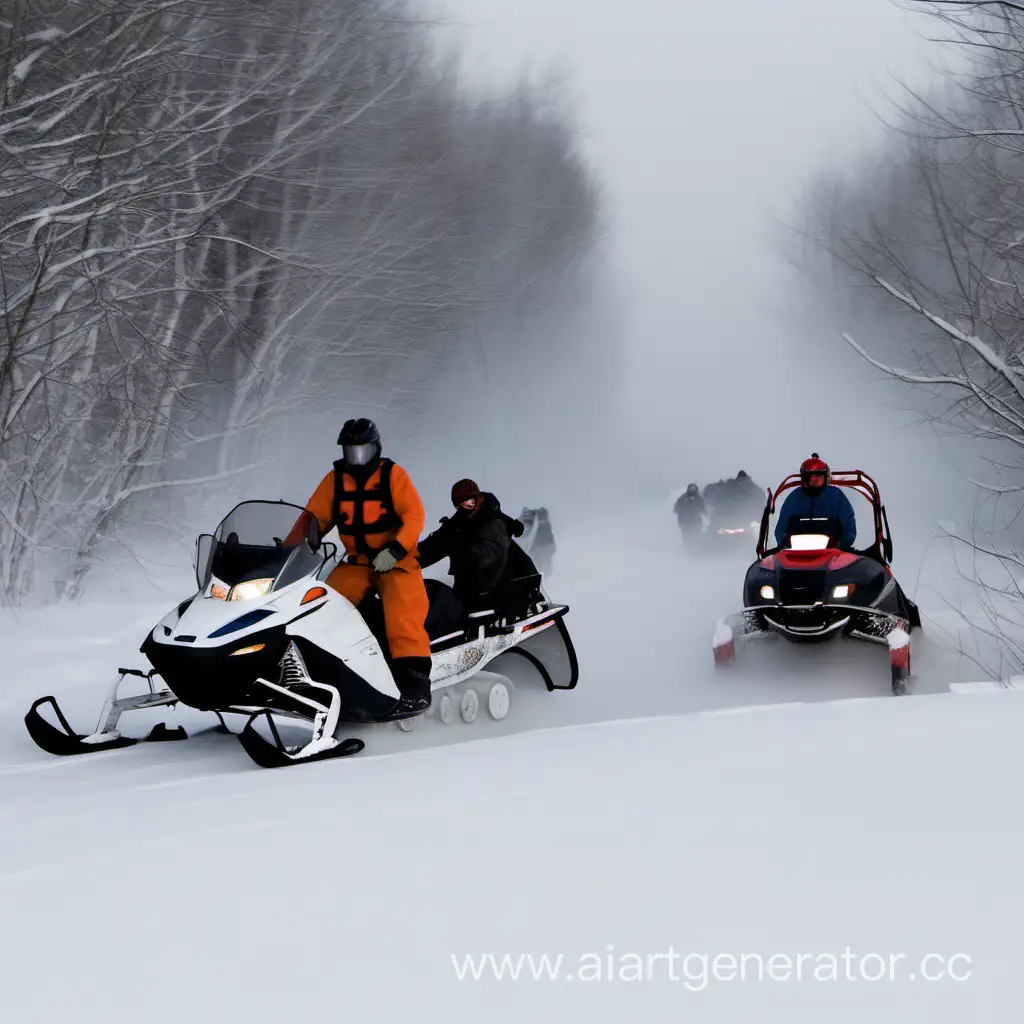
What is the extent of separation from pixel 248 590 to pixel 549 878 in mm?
2562

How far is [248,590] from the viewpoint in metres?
5.11

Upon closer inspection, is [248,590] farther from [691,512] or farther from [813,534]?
[691,512]

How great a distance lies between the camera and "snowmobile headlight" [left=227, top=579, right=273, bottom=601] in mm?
5094

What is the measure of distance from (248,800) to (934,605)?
8.96 m

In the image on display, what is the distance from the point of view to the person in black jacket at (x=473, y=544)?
6762 millimetres

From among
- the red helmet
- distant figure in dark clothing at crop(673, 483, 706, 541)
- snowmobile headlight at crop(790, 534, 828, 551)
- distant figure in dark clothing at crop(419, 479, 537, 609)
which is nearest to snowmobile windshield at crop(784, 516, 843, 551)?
snowmobile headlight at crop(790, 534, 828, 551)

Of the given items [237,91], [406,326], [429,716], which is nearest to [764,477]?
[406,326]

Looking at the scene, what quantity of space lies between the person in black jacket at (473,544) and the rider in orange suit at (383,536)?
0.77 metres

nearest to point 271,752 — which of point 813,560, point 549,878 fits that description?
point 549,878

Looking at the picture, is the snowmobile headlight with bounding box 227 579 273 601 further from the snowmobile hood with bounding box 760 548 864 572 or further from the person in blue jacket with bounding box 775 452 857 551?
the person in blue jacket with bounding box 775 452 857 551

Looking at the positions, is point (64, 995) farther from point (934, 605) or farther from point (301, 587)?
point (934, 605)

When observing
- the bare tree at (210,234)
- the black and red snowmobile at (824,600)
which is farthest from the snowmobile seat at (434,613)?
the bare tree at (210,234)

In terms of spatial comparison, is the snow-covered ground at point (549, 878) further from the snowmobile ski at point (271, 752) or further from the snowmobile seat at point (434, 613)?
the snowmobile seat at point (434, 613)

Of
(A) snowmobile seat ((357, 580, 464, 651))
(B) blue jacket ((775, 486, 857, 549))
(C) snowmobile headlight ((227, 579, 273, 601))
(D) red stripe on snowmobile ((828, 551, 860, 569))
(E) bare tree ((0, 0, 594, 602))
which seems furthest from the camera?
(B) blue jacket ((775, 486, 857, 549))
